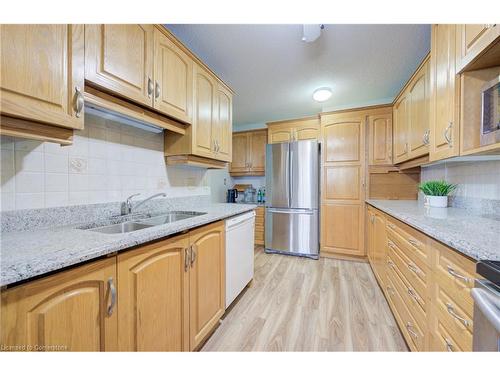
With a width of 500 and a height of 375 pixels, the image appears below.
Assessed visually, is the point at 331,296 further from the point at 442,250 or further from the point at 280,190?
the point at 280,190

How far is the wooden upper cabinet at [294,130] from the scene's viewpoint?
3.05 meters

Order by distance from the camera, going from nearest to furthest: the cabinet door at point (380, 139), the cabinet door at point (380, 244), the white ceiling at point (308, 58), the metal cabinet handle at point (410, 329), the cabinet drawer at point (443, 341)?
the cabinet drawer at point (443, 341)
the metal cabinet handle at point (410, 329)
the white ceiling at point (308, 58)
the cabinet door at point (380, 244)
the cabinet door at point (380, 139)

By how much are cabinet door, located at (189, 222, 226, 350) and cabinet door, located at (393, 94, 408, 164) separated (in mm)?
2234

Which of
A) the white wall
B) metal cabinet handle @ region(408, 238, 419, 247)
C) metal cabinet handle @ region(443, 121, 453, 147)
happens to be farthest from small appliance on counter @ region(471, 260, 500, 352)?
the white wall

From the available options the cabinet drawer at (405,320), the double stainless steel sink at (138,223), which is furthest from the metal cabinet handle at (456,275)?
the double stainless steel sink at (138,223)

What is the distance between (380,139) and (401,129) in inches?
14.7

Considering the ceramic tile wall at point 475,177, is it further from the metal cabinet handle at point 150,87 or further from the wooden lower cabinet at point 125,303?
the metal cabinet handle at point 150,87

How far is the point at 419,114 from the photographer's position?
184 cm

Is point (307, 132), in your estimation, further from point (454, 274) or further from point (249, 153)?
point (454, 274)

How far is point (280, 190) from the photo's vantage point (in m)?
2.98

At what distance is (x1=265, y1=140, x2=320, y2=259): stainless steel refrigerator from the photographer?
2832 millimetres

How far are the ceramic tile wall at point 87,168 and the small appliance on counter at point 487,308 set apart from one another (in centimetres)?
176

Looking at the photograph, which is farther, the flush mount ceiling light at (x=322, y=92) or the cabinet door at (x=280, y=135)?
the cabinet door at (x=280, y=135)

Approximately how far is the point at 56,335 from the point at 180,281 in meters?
0.53
